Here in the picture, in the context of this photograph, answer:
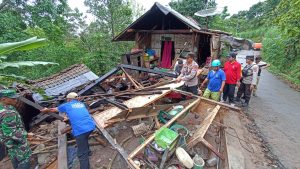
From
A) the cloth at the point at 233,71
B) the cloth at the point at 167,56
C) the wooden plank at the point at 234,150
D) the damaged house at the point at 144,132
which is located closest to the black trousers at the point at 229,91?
the cloth at the point at 233,71

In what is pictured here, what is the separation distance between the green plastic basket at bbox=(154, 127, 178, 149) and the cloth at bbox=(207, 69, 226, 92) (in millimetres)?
2634

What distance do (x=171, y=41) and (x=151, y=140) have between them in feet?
34.1

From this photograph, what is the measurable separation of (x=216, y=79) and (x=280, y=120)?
322 cm

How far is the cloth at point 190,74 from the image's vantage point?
6.54m

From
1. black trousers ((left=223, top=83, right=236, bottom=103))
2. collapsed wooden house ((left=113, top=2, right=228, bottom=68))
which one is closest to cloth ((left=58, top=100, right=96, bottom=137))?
black trousers ((left=223, top=83, right=236, bottom=103))

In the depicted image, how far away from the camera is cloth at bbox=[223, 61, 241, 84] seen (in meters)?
7.11

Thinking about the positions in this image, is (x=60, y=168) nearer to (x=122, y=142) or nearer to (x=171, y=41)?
(x=122, y=142)

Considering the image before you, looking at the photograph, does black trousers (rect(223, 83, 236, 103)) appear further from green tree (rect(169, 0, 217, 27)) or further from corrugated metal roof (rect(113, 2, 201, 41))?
green tree (rect(169, 0, 217, 27))

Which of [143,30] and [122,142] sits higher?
[143,30]

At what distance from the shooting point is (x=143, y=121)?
6637 mm

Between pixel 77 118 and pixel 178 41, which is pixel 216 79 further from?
pixel 178 41

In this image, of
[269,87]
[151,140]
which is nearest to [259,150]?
[151,140]

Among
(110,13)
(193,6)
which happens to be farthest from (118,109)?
(193,6)

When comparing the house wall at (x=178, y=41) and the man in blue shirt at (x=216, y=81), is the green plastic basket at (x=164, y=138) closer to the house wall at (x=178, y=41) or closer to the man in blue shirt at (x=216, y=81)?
the man in blue shirt at (x=216, y=81)
